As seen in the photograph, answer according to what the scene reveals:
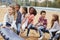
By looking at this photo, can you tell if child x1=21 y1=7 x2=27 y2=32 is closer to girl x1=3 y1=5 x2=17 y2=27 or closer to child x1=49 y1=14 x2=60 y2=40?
girl x1=3 y1=5 x2=17 y2=27

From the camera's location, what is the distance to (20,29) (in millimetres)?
1804

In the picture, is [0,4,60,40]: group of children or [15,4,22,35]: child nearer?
[0,4,60,40]: group of children

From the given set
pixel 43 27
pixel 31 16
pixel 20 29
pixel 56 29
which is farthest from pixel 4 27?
pixel 56 29

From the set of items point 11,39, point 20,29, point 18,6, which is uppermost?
point 18,6

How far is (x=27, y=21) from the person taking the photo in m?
1.77

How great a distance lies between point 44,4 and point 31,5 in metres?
0.15

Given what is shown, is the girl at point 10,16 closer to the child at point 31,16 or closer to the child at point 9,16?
Answer: the child at point 9,16

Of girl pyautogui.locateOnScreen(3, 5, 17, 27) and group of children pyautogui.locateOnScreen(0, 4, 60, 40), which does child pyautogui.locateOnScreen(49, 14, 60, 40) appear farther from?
Answer: girl pyautogui.locateOnScreen(3, 5, 17, 27)

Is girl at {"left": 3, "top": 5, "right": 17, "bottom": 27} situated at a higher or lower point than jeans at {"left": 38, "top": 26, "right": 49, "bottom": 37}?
higher

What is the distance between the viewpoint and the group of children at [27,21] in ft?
5.52

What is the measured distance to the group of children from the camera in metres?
1.68

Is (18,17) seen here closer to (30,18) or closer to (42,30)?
(30,18)

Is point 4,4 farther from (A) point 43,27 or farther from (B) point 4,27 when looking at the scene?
(A) point 43,27

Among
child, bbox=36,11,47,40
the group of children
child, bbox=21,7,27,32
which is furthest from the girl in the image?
child, bbox=36,11,47,40
